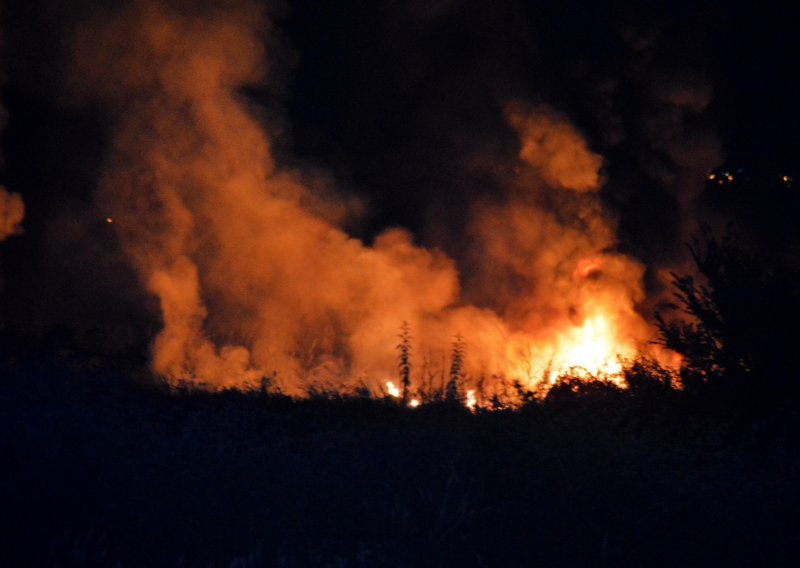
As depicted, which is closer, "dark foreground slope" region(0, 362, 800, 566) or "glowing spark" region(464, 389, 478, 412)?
"dark foreground slope" region(0, 362, 800, 566)

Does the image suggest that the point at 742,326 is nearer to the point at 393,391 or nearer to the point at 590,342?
the point at 393,391

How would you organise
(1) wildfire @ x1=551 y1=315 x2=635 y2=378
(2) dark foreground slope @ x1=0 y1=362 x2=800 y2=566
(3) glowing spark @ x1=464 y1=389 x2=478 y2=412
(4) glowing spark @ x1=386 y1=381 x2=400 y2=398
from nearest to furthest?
(2) dark foreground slope @ x1=0 y1=362 x2=800 y2=566
(3) glowing spark @ x1=464 y1=389 x2=478 y2=412
(4) glowing spark @ x1=386 y1=381 x2=400 y2=398
(1) wildfire @ x1=551 y1=315 x2=635 y2=378

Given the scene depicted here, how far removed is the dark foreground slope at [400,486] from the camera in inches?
172

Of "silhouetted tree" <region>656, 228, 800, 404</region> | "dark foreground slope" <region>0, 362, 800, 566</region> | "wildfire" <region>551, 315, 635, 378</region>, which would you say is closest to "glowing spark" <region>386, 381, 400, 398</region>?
"dark foreground slope" <region>0, 362, 800, 566</region>

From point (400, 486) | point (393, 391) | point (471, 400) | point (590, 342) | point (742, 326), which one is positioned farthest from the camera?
point (590, 342)

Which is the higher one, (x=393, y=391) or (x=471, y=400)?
(x=393, y=391)

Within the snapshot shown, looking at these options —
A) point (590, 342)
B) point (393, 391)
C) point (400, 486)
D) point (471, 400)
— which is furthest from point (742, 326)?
point (590, 342)

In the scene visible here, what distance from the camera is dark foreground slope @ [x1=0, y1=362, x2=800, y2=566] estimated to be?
172 inches

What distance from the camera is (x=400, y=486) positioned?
195 inches

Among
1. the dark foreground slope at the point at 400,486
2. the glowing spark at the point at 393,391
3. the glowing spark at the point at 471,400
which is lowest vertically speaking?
the dark foreground slope at the point at 400,486

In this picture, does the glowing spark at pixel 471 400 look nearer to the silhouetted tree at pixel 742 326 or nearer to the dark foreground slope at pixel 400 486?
the dark foreground slope at pixel 400 486

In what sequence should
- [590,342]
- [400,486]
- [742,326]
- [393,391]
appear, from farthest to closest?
[590,342], [393,391], [742,326], [400,486]

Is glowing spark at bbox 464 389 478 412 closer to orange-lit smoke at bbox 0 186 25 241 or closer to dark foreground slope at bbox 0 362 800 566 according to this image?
dark foreground slope at bbox 0 362 800 566

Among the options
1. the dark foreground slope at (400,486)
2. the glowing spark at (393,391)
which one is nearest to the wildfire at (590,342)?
the glowing spark at (393,391)
